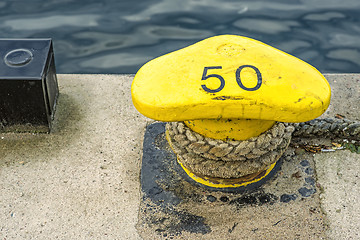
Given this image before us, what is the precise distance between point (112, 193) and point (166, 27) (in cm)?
284

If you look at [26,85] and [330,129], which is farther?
[330,129]

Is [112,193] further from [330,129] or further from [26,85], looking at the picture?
[330,129]

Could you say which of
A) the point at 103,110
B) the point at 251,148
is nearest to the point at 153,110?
the point at 251,148

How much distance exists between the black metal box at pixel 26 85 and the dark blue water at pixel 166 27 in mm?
1609

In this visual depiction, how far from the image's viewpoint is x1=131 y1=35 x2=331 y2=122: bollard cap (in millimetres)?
2396

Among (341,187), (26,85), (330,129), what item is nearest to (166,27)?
(26,85)

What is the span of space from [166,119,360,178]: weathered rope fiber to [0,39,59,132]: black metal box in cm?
87

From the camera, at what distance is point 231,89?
2402 mm

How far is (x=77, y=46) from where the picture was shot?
16.8ft

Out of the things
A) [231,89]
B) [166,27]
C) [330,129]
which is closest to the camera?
[231,89]

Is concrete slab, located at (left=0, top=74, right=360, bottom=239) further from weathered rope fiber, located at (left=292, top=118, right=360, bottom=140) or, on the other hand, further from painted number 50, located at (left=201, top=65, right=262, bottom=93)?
painted number 50, located at (left=201, top=65, right=262, bottom=93)

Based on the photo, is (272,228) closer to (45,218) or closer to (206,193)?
(206,193)

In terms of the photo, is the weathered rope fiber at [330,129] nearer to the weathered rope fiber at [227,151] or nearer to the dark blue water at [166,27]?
the weathered rope fiber at [227,151]

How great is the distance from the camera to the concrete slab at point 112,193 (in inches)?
104
